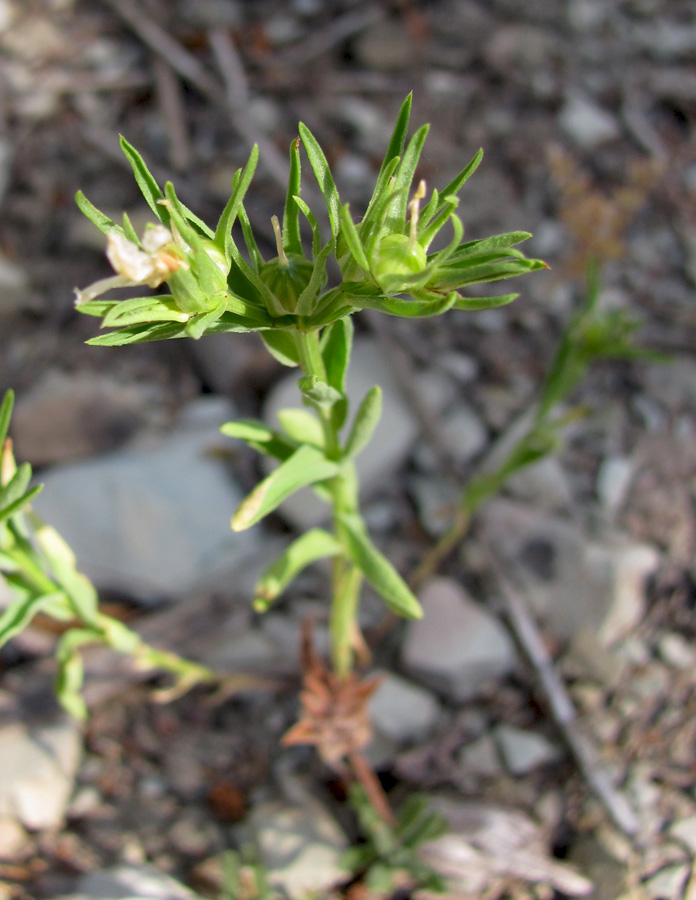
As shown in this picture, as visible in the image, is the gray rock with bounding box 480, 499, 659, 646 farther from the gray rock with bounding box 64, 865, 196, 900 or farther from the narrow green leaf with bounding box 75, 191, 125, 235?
the narrow green leaf with bounding box 75, 191, 125, 235

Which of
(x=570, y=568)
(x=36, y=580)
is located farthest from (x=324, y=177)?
(x=570, y=568)

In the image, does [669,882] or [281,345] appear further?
[669,882]

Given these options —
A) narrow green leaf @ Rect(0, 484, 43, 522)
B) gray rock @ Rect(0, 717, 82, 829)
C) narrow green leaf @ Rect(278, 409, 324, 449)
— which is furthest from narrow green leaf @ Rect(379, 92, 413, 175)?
gray rock @ Rect(0, 717, 82, 829)

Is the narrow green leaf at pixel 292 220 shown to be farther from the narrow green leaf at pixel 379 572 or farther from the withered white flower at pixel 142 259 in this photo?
the narrow green leaf at pixel 379 572

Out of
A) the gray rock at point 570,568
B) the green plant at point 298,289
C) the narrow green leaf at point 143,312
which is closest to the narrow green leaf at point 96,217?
the green plant at point 298,289

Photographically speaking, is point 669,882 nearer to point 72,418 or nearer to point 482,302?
point 482,302

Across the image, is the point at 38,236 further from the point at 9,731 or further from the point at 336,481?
the point at 336,481
